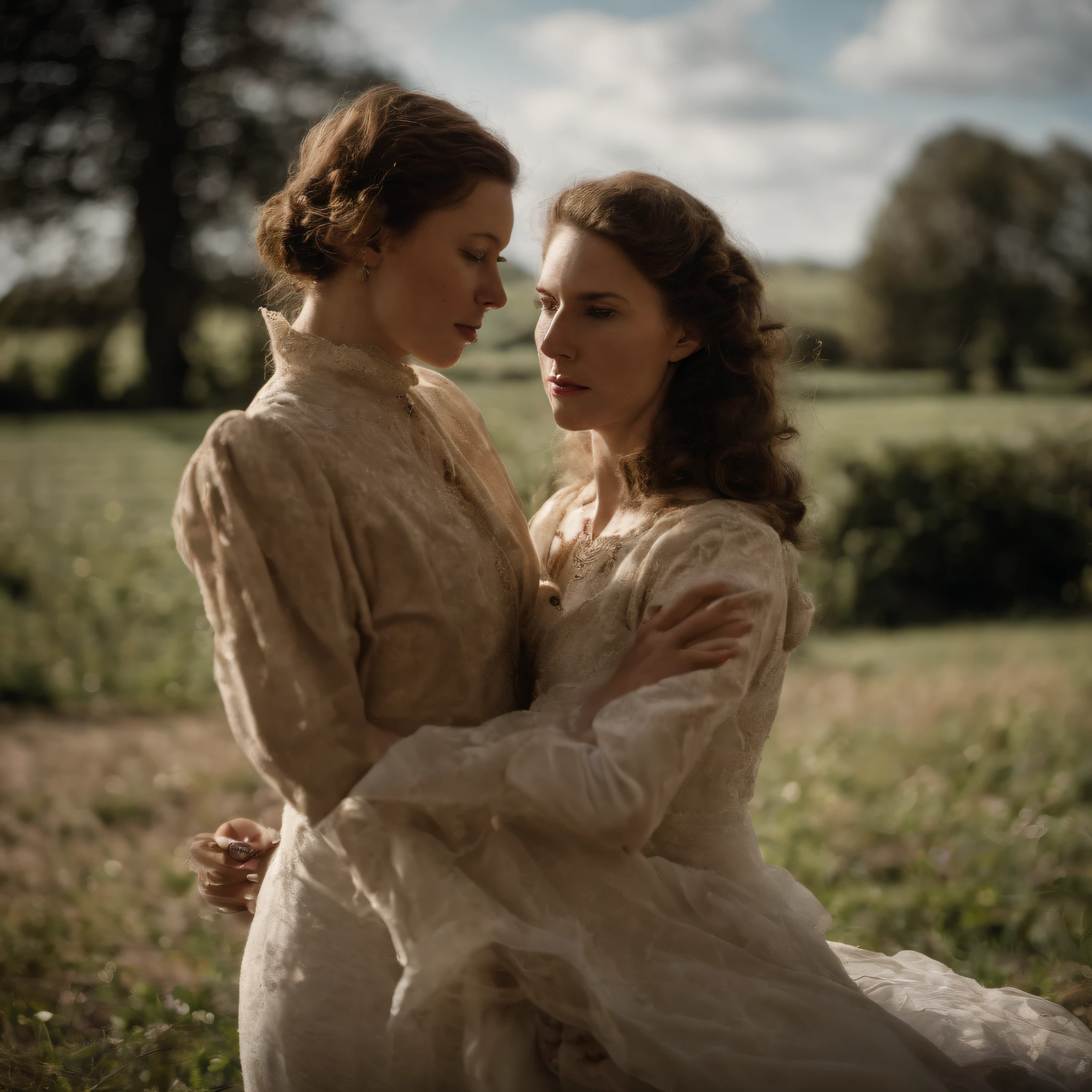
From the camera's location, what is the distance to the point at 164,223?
396 inches

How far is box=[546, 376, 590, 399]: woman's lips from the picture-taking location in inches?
99.8

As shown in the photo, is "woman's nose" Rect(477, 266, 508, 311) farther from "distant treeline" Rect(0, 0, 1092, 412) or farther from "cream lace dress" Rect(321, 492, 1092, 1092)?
"distant treeline" Rect(0, 0, 1092, 412)

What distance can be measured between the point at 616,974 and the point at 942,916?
2751 millimetres

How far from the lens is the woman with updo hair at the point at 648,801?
76.0 inches

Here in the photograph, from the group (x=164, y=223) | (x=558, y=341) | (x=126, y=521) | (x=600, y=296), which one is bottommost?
(x=126, y=521)

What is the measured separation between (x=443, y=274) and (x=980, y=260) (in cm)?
1260

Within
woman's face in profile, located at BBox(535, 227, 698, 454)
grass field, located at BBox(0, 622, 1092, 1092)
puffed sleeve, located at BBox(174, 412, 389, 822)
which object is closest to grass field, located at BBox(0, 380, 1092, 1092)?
grass field, located at BBox(0, 622, 1092, 1092)

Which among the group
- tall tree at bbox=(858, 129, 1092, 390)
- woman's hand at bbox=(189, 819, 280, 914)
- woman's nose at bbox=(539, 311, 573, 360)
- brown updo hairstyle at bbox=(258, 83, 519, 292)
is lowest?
woman's hand at bbox=(189, 819, 280, 914)

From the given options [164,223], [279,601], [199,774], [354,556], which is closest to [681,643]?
[354,556]

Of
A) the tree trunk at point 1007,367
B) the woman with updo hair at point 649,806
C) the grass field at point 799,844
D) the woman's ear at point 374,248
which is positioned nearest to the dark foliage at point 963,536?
the grass field at point 799,844

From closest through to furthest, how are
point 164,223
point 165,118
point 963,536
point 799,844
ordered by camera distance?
point 799,844, point 963,536, point 165,118, point 164,223

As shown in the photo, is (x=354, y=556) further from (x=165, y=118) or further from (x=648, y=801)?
(x=165, y=118)

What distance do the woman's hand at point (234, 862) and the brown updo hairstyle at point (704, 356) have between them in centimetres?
122

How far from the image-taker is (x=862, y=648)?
856 centimetres
